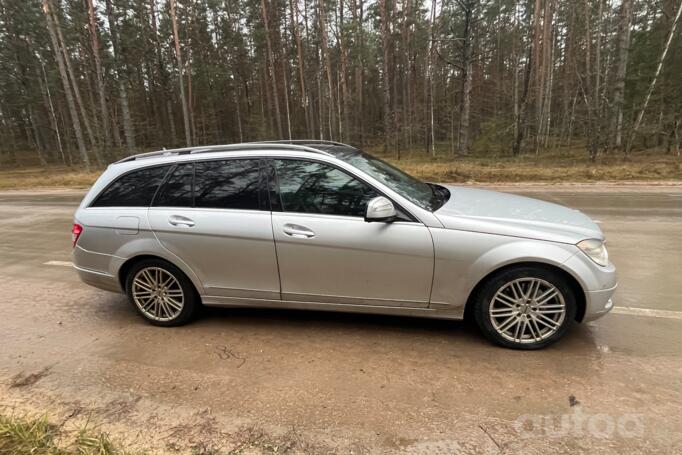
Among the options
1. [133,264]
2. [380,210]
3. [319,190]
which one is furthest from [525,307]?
[133,264]

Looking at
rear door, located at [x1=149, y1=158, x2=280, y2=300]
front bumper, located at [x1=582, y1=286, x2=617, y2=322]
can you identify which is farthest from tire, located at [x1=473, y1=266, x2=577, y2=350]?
rear door, located at [x1=149, y1=158, x2=280, y2=300]

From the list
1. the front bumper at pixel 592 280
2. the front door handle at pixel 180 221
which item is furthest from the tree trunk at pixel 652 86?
the front door handle at pixel 180 221

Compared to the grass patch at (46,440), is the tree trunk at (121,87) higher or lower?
higher

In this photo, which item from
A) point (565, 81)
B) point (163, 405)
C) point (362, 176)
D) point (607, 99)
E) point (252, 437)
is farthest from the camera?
point (565, 81)

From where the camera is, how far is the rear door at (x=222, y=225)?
348 centimetres

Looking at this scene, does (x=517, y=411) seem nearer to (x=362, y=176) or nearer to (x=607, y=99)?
(x=362, y=176)

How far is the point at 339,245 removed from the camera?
3258 millimetres

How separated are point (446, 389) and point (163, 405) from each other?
1.97 m

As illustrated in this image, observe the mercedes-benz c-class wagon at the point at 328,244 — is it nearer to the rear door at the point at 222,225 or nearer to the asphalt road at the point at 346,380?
the rear door at the point at 222,225

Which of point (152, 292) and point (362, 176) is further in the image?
point (152, 292)

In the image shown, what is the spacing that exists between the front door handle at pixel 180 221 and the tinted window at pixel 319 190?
91 cm

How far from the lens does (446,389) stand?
2762 mm

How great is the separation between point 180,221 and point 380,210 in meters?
1.89

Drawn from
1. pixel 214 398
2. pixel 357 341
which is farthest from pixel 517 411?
pixel 214 398
